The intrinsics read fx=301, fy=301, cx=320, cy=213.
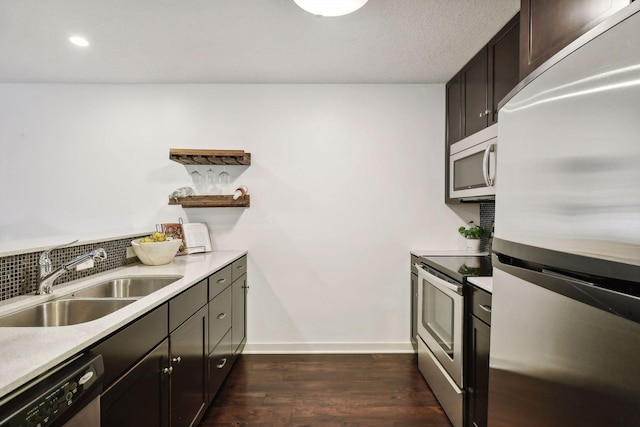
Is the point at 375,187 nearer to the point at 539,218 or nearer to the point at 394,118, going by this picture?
the point at 394,118

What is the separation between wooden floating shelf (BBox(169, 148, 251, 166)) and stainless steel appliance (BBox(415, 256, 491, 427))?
1796 mm

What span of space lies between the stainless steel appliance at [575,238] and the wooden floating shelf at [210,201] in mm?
2218

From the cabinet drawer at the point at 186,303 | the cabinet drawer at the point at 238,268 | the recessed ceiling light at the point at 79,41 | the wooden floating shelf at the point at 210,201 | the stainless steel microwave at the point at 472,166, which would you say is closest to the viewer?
the cabinet drawer at the point at 186,303

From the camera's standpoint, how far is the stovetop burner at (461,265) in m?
1.82

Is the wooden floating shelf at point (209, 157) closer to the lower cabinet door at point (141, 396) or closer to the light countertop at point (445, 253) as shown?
the lower cabinet door at point (141, 396)

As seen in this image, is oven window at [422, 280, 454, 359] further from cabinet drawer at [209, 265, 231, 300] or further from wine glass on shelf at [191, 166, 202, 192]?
wine glass on shelf at [191, 166, 202, 192]

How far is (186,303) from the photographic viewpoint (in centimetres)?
155

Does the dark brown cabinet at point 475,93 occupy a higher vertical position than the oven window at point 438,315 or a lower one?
higher

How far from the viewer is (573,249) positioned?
2.23 feet

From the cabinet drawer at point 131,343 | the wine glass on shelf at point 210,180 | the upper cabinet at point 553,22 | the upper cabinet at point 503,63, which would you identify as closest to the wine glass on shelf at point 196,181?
the wine glass on shelf at point 210,180

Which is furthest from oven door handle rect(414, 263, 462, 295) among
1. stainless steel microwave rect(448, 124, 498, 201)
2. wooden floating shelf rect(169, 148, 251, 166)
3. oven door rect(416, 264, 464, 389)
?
wooden floating shelf rect(169, 148, 251, 166)

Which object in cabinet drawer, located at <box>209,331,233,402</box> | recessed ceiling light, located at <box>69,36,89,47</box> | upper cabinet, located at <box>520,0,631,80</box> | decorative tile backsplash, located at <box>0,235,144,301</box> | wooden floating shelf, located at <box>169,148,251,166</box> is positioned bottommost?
cabinet drawer, located at <box>209,331,233,402</box>

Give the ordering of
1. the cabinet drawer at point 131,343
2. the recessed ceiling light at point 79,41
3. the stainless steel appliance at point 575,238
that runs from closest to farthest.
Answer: the stainless steel appliance at point 575,238, the cabinet drawer at point 131,343, the recessed ceiling light at point 79,41

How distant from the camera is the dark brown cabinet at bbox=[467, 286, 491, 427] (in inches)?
58.7
